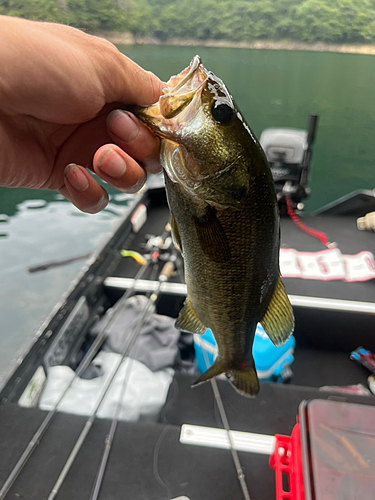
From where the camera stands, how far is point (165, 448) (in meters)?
1.95

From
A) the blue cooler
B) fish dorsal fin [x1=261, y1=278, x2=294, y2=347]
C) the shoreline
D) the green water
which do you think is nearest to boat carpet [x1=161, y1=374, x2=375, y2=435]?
the blue cooler

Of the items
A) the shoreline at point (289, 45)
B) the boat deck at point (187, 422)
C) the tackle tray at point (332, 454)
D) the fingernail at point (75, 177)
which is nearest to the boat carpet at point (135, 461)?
the boat deck at point (187, 422)

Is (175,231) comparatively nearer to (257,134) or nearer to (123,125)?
(123,125)

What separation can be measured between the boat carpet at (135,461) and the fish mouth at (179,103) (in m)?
1.80

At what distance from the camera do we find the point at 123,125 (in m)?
1.11

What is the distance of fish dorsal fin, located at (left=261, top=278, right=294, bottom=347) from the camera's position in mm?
1232

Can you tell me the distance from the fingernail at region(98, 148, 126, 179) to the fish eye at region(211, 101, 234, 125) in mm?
377

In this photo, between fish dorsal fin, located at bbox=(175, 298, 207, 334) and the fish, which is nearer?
the fish

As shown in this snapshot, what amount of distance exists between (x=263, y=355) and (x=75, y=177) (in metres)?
1.90

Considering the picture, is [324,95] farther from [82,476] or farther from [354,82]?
[82,476]

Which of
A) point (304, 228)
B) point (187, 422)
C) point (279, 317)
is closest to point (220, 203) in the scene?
point (279, 317)

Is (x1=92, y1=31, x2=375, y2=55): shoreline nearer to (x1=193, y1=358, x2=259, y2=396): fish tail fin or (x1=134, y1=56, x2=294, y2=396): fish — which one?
(x1=134, y1=56, x2=294, y2=396): fish

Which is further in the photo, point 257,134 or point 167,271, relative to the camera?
point 257,134

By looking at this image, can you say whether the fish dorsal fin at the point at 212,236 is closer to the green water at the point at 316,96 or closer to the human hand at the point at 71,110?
the human hand at the point at 71,110
